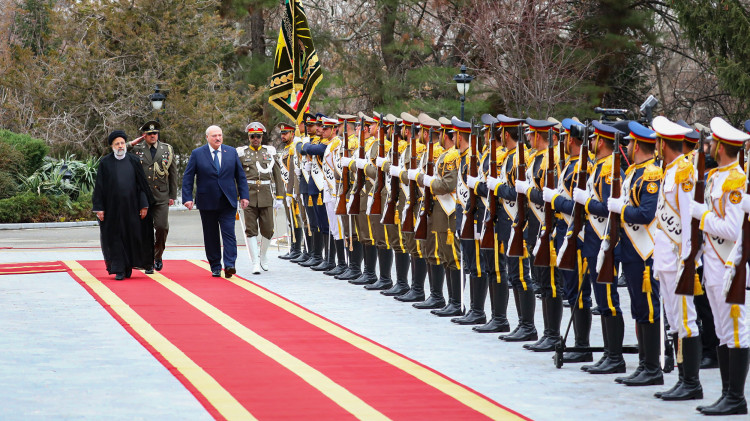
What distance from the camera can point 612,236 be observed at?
806 cm

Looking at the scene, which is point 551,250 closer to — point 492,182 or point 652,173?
point 492,182

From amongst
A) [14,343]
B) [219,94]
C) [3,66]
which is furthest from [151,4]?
[14,343]

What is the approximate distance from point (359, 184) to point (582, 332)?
16.8 ft

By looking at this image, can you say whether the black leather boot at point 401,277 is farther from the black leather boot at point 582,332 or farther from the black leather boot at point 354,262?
the black leather boot at point 582,332

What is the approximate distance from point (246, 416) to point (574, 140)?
11.7 feet

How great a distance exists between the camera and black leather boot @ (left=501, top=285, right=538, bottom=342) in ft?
33.0

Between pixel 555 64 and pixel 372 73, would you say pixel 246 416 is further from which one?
pixel 372 73

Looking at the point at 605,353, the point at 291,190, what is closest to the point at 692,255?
the point at 605,353

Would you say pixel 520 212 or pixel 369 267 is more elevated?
pixel 520 212

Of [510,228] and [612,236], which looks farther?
[510,228]

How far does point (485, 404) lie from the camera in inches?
293

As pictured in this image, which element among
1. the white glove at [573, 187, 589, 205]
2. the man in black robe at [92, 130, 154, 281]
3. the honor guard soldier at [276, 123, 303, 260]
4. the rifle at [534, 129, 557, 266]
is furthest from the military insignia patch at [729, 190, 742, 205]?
the honor guard soldier at [276, 123, 303, 260]

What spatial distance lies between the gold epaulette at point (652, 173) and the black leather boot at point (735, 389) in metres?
1.34

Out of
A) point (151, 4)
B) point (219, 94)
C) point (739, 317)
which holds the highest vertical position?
point (151, 4)
